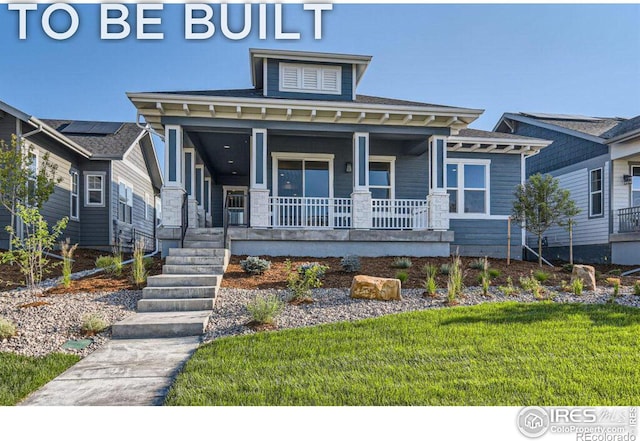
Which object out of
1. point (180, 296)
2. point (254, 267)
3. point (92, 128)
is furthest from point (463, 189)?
point (92, 128)

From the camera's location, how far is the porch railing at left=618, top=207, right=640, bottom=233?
12.4 m

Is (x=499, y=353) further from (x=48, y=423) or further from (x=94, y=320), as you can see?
(x=94, y=320)

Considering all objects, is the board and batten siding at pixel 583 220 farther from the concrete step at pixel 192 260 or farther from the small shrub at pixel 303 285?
the concrete step at pixel 192 260

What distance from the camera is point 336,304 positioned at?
604 centimetres

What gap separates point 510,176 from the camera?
12.4 meters

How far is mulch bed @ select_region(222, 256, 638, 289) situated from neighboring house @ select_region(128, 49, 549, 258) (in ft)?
1.85

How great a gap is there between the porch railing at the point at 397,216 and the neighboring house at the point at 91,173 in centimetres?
911

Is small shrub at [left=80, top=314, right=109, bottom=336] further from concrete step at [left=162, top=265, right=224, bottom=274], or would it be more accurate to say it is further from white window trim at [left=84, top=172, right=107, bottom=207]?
white window trim at [left=84, top=172, right=107, bottom=207]

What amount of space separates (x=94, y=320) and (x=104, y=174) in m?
11.5

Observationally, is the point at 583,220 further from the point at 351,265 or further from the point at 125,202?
the point at 125,202

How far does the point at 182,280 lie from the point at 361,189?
16.0 feet

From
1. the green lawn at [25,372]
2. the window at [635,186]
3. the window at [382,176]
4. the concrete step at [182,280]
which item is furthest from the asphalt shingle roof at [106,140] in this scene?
the window at [635,186]

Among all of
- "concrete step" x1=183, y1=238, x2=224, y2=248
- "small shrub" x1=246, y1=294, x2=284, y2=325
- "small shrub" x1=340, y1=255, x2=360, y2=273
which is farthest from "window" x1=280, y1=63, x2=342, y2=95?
"small shrub" x1=246, y1=294, x2=284, y2=325

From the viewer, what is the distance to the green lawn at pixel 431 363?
3.13 m
